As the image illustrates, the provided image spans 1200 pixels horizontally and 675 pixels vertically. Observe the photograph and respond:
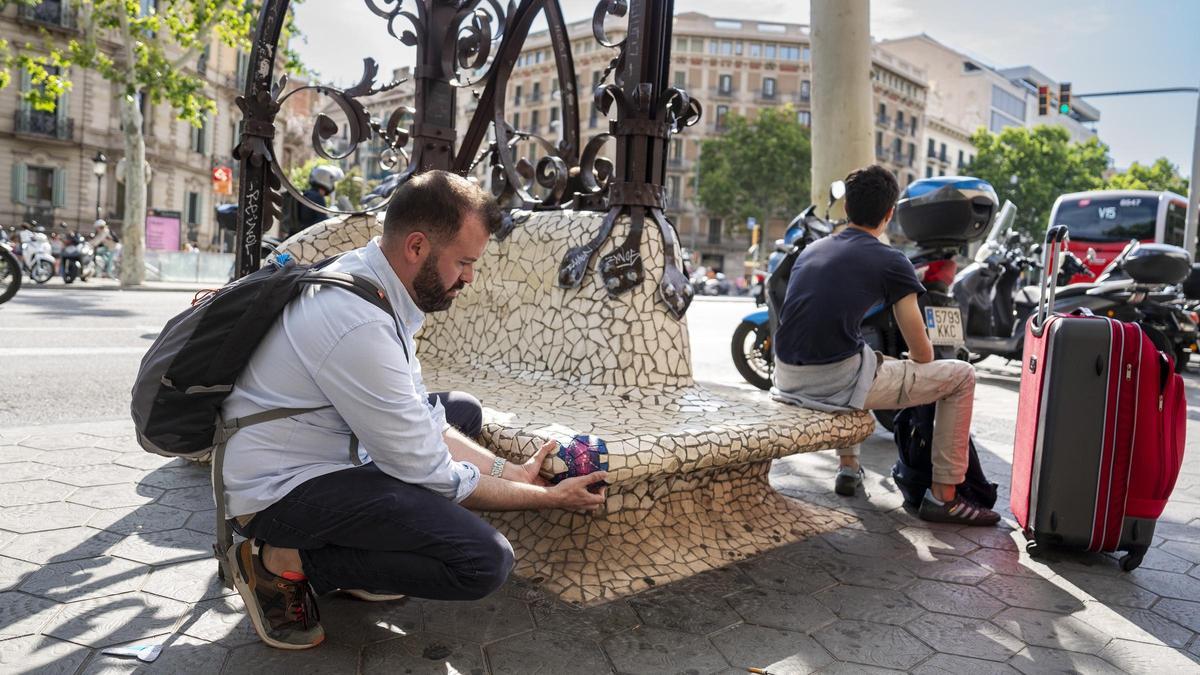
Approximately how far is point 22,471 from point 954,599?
3.63 metres

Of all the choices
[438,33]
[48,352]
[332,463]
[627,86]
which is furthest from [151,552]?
[48,352]

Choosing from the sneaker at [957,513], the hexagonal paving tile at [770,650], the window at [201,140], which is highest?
the window at [201,140]

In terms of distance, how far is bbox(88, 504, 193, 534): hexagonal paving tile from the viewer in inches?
118

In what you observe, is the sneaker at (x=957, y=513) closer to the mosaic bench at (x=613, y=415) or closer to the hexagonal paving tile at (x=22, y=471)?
the mosaic bench at (x=613, y=415)

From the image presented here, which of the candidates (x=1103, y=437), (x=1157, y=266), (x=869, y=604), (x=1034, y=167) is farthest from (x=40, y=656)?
(x=1034, y=167)

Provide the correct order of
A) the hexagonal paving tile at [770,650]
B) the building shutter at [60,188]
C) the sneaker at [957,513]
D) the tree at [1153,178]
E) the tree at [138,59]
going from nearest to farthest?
1. the hexagonal paving tile at [770,650]
2. the sneaker at [957,513]
3. the tree at [138,59]
4. the building shutter at [60,188]
5. the tree at [1153,178]

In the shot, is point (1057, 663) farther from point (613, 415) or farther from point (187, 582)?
point (187, 582)

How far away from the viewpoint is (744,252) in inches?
2319

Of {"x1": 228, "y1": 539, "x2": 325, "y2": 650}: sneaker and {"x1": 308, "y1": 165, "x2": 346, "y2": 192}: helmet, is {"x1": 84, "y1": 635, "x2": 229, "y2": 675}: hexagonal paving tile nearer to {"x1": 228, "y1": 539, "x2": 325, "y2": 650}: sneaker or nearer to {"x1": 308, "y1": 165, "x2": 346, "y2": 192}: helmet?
{"x1": 228, "y1": 539, "x2": 325, "y2": 650}: sneaker

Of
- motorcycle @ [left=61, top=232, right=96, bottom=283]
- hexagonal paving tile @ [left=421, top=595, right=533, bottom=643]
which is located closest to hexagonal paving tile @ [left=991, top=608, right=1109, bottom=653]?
hexagonal paving tile @ [left=421, top=595, right=533, bottom=643]

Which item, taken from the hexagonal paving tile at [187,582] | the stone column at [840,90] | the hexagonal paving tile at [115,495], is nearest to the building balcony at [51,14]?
the stone column at [840,90]

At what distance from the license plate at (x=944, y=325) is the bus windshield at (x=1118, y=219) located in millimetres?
14300

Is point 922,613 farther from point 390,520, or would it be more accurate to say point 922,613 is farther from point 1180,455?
point 390,520

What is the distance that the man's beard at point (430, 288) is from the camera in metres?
2.11
